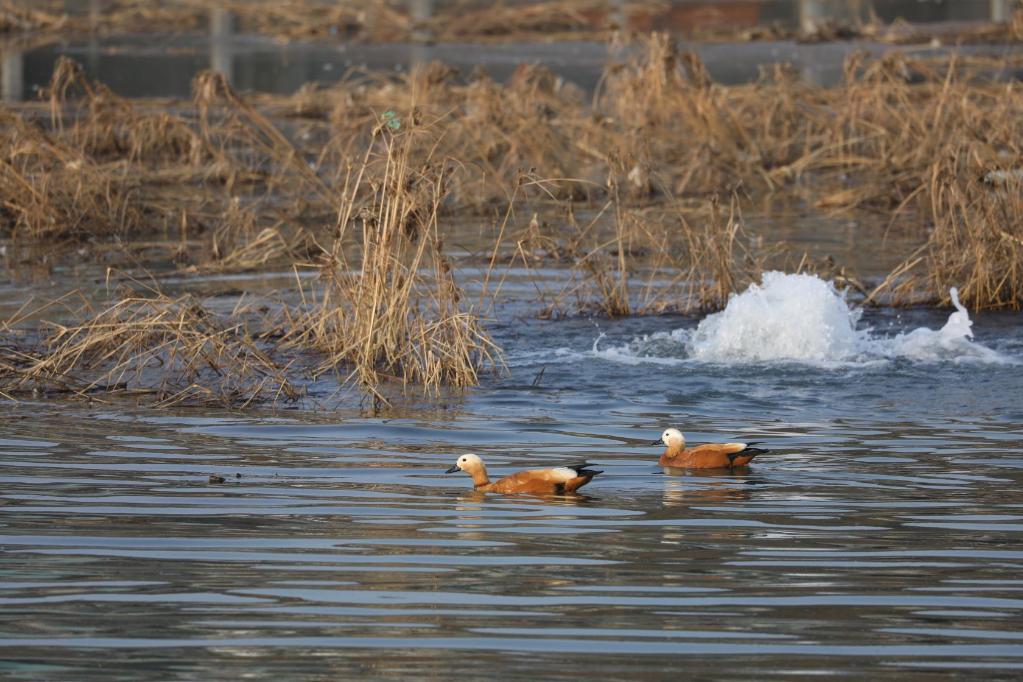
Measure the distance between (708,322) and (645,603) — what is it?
624 centimetres

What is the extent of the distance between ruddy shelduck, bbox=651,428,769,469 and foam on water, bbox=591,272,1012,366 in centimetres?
301

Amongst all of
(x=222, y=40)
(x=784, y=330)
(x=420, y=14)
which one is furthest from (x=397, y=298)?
(x=420, y=14)

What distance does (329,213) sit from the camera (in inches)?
698

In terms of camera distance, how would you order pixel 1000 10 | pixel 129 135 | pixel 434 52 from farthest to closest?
pixel 1000 10
pixel 434 52
pixel 129 135

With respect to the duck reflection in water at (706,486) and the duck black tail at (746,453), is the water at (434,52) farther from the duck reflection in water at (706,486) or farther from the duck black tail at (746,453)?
the duck reflection in water at (706,486)

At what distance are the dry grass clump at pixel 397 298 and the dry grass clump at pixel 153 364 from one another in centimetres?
47

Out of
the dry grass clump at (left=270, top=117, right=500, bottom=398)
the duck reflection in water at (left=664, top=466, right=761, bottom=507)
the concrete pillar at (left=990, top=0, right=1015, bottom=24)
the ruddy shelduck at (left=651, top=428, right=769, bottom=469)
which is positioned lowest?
the duck reflection in water at (left=664, top=466, right=761, bottom=507)

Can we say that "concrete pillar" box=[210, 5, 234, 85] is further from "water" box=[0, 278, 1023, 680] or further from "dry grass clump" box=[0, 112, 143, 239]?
"water" box=[0, 278, 1023, 680]

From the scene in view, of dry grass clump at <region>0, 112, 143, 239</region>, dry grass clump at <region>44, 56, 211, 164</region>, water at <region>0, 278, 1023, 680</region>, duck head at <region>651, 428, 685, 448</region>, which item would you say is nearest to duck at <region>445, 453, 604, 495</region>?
water at <region>0, 278, 1023, 680</region>

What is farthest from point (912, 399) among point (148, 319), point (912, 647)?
point (912, 647)

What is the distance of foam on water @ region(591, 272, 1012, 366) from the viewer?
11000mm

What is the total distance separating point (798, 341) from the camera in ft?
36.6

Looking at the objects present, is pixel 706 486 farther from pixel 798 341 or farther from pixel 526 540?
pixel 798 341

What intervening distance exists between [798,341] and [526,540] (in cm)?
501
